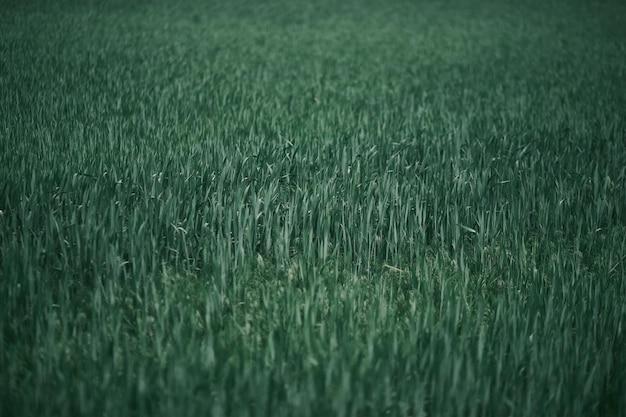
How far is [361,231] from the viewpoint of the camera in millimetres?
2840

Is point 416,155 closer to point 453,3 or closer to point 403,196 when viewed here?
point 403,196

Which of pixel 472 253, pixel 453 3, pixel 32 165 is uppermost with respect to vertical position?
pixel 453 3

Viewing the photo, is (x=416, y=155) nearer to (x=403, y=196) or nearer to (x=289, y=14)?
(x=403, y=196)

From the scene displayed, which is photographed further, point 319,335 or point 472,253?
point 472,253

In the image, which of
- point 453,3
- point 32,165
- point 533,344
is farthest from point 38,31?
point 453,3

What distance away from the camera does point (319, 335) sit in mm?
2000

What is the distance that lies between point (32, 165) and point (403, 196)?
95.1 inches

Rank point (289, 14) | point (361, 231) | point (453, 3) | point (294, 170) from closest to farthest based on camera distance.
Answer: point (361, 231) → point (294, 170) → point (289, 14) → point (453, 3)

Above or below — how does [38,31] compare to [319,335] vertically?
above

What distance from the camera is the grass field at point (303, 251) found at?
5.54ft

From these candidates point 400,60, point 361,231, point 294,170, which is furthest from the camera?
point 400,60

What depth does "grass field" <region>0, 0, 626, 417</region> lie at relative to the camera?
1.69 meters

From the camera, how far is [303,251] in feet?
8.73

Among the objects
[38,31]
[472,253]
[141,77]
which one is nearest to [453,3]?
[38,31]
